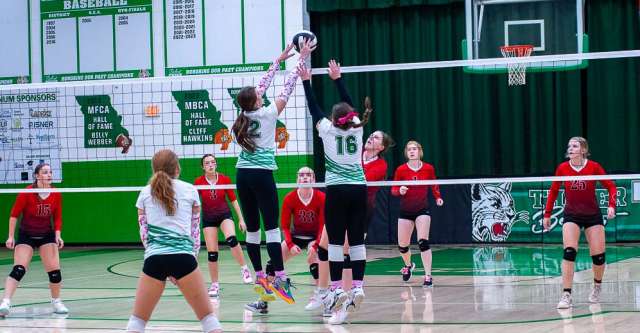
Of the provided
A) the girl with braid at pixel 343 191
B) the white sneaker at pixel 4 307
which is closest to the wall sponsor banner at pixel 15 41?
the white sneaker at pixel 4 307

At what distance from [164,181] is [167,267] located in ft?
1.83

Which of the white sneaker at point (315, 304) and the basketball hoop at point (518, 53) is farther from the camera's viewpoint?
the basketball hoop at point (518, 53)

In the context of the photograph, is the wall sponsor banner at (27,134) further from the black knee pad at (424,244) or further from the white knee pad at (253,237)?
the white knee pad at (253,237)

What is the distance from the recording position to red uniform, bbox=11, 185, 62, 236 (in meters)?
10.7

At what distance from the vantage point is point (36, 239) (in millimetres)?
10711

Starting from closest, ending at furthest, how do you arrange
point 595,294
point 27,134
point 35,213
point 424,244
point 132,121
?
point 595,294
point 35,213
point 424,244
point 132,121
point 27,134

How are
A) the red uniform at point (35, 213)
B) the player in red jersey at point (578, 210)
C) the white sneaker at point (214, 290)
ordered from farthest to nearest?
the white sneaker at point (214, 290), the red uniform at point (35, 213), the player in red jersey at point (578, 210)

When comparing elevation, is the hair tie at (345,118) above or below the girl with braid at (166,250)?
above

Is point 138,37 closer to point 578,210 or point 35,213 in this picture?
point 35,213

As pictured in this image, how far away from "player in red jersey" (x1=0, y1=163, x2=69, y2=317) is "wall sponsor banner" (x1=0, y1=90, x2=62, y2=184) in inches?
408

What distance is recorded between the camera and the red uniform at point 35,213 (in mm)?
10656

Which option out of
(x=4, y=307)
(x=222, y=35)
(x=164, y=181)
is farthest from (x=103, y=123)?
(x=164, y=181)

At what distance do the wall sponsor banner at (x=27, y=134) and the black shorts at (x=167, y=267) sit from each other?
14.7 m

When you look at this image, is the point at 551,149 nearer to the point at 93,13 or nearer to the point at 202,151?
the point at 202,151
